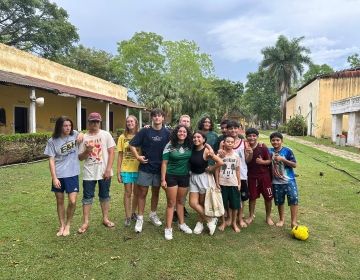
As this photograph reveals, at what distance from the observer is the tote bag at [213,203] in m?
4.44

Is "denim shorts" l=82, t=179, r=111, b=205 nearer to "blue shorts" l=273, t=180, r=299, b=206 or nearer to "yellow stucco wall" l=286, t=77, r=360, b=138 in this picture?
"blue shorts" l=273, t=180, r=299, b=206

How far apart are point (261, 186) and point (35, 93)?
45.2ft

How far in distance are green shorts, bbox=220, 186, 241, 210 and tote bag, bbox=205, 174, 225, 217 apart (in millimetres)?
177

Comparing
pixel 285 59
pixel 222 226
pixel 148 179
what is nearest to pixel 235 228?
pixel 222 226

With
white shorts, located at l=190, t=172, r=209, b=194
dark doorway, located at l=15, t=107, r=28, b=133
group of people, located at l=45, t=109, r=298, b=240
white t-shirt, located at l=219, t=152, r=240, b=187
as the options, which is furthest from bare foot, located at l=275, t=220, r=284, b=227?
dark doorway, located at l=15, t=107, r=28, b=133

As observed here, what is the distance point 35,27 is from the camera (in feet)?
114

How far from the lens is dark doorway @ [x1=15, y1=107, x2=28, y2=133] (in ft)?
51.9

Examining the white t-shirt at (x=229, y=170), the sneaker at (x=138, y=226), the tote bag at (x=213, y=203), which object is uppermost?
the white t-shirt at (x=229, y=170)

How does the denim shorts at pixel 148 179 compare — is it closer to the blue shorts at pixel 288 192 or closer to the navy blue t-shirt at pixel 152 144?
the navy blue t-shirt at pixel 152 144

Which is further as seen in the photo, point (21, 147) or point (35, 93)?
point (35, 93)

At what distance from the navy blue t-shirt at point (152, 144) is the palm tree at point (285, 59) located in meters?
43.8

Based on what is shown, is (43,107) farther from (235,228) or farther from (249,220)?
(235,228)

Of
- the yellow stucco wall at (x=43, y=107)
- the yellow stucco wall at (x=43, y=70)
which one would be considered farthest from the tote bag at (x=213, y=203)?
the yellow stucco wall at (x=43, y=70)

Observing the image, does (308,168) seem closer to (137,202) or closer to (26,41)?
(137,202)
